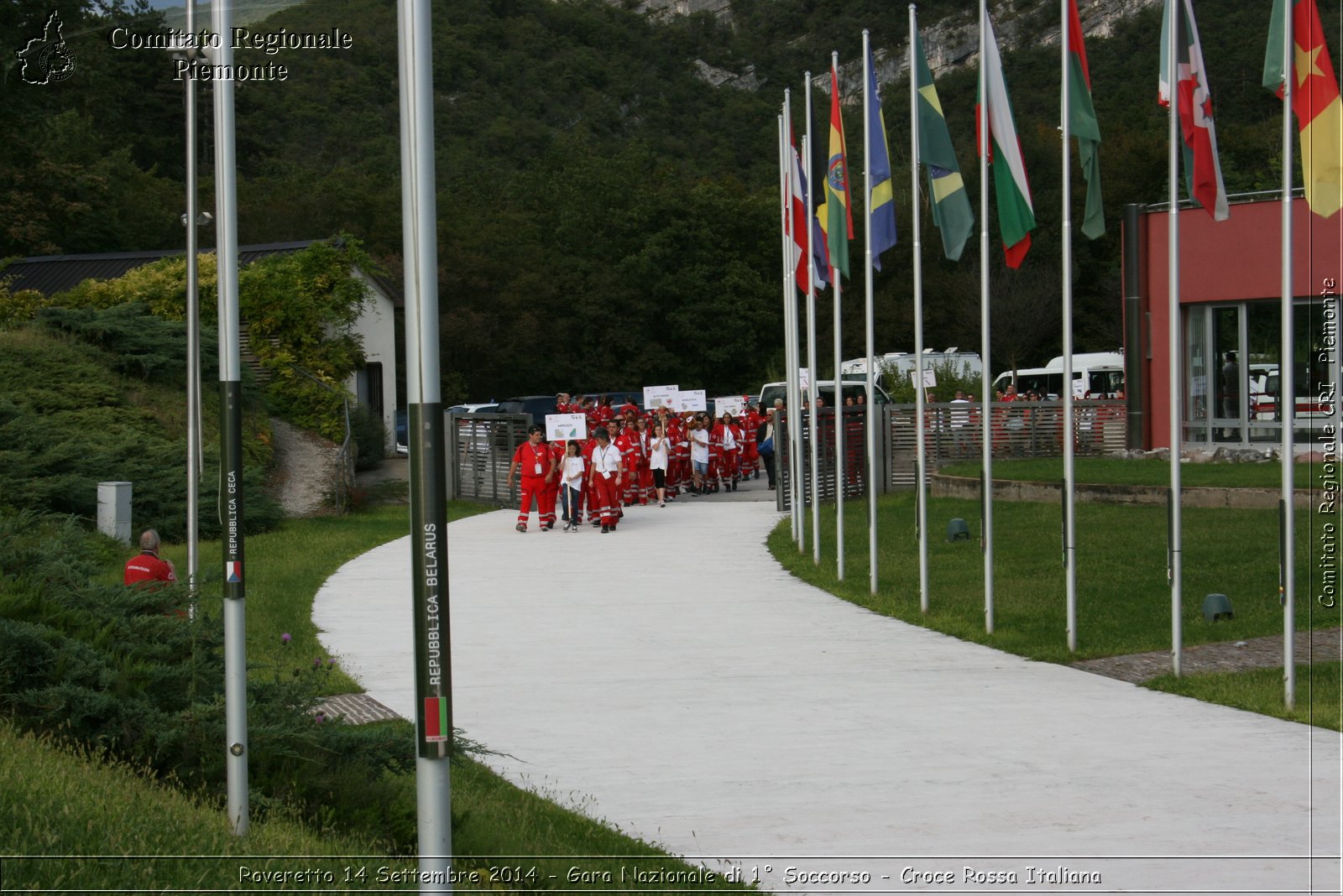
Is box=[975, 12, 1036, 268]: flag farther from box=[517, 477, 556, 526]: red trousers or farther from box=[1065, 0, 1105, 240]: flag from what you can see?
box=[517, 477, 556, 526]: red trousers

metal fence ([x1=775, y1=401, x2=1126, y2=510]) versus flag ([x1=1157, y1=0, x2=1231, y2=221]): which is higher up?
flag ([x1=1157, y1=0, x2=1231, y2=221])

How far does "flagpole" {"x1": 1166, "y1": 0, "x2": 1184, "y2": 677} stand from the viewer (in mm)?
11234

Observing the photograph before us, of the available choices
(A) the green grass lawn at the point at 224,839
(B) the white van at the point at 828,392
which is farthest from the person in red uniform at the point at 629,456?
(A) the green grass lawn at the point at 224,839

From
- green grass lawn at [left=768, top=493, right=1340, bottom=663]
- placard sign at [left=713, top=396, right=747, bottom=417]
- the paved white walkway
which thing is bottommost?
the paved white walkway

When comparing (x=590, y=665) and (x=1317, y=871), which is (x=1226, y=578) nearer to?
(x=590, y=665)

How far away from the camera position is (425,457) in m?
4.69

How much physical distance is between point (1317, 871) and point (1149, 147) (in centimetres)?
5682

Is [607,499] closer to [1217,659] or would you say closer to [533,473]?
[533,473]

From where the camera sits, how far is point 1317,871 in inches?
258

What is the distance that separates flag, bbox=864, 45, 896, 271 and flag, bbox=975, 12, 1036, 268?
7.53 feet

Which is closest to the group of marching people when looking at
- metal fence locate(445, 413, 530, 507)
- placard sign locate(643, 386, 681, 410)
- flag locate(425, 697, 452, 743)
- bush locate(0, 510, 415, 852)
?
placard sign locate(643, 386, 681, 410)

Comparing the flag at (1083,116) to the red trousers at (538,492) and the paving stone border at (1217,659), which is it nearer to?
the paving stone border at (1217,659)

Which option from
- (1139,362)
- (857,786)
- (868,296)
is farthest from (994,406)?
(857,786)

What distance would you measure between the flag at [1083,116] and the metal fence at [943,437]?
44.9 ft
